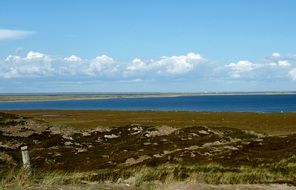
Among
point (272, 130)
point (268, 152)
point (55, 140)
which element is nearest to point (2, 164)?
point (55, 140)

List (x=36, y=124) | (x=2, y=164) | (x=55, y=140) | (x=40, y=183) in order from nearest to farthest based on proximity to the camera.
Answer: (x=40, y=183)
(x=2, y=164)
(x=55, y=140)
(x=36, y=124)

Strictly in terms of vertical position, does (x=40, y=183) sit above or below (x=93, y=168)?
above

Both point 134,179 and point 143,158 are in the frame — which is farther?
point 143,158

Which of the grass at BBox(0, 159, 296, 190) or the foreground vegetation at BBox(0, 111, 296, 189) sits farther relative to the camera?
the foreground vegetation at BBox(0, 111, 296, 189)

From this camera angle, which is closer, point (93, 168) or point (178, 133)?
point (93, 168)

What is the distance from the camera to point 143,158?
132ft

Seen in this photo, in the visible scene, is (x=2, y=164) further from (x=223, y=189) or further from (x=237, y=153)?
(x=223, y=189)

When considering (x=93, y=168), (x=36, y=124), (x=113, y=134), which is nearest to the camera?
(x=93, y=168)

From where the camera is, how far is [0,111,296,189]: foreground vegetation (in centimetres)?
1881

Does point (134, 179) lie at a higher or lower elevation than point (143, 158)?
higher

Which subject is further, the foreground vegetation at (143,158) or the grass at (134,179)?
the foreground vegetation at (143,158)

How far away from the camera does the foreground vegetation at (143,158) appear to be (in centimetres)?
1881

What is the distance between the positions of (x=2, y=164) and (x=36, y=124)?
27447mm

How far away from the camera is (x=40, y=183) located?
620 inches
